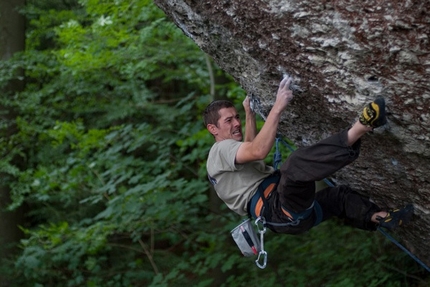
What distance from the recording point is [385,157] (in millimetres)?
3764

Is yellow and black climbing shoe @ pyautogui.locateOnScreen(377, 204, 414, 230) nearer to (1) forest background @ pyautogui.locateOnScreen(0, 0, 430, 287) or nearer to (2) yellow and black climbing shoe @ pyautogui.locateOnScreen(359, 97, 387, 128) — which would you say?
(2) yellow and black climbing shoe @ pyautogui.locateOnScreen(359, 97, 387, 128)

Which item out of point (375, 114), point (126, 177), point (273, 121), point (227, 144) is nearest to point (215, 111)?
point (227, 144)

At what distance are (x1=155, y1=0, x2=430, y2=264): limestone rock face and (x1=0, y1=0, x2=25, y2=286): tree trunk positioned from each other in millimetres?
7598

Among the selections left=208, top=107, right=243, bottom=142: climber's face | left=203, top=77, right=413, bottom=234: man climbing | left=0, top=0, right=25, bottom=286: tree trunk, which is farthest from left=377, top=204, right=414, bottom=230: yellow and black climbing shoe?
left=0, top=0, right=25, bottom=286: tree trunk

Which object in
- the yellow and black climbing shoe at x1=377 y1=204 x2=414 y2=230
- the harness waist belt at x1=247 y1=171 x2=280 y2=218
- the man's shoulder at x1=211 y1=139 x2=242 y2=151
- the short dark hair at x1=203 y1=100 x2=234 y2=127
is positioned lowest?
the yellow and black climbing shoe at x1=377 y1=204 x2=414 y2=230

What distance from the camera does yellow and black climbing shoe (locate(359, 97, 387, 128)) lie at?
3.17 metres

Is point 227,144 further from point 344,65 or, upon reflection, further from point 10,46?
point 10,46

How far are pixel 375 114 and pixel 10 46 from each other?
30.1 ft

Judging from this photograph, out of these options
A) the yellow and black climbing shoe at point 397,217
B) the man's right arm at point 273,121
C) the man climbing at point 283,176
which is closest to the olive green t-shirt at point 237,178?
the man climbing at point 283,176

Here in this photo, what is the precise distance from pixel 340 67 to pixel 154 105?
6.69 metres

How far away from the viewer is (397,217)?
4.02 m

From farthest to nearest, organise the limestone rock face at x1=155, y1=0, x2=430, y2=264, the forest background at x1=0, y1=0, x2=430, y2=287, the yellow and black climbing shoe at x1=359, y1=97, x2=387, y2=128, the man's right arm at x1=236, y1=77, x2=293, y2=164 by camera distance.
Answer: the forest background at x1=0, y1=0, x2=430, y2=287
the man's right arm at x1=236, y1=77, x2=293, y2=164
the yellow and black climbing shoe at x1=359, y1=97, x2=387, y2=128
the limestone rock face at x1=155, y1=0, x2=430, y2=264

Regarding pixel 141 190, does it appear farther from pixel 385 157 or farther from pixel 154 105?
pixel 385 157

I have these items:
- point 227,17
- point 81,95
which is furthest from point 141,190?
point 227,17
